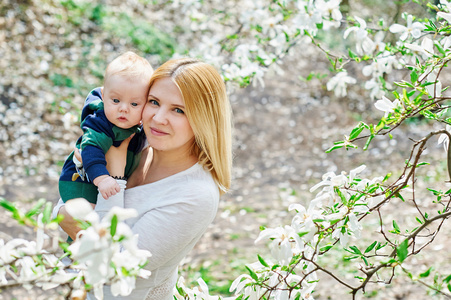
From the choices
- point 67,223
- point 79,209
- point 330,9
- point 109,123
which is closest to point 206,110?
point 109,123

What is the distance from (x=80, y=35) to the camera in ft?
25.2

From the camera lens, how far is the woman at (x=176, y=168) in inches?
65.4

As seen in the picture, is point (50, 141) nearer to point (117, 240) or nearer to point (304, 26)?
point (304, 26)

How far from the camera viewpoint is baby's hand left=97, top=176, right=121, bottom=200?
66.9 inches

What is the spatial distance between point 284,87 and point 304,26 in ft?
19.2

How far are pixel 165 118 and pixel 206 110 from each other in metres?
0.15

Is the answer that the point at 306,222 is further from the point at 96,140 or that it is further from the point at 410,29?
the point at 410,29

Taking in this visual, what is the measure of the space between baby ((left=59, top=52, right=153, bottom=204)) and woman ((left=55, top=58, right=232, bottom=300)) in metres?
0.05

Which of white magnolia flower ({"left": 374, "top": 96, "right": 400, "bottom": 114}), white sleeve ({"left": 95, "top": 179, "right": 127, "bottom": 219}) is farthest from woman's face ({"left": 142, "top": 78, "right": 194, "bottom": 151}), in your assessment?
white magnolia flower ({"left": 374, "top": 96, "right": 400, "bottom": 114})

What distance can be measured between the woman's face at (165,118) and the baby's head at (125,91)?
0.18 ft

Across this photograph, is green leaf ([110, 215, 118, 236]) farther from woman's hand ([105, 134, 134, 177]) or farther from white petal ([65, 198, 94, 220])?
woman's hand ([105, 134, 134, 177])

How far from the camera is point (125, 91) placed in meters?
1.79

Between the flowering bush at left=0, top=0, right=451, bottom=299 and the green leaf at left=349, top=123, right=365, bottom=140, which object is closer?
the flowering bush at left=0, top=0, right=451, bottom=299

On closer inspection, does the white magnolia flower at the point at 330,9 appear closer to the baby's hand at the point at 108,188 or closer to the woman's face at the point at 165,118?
the woman's face at the point at 165,118
